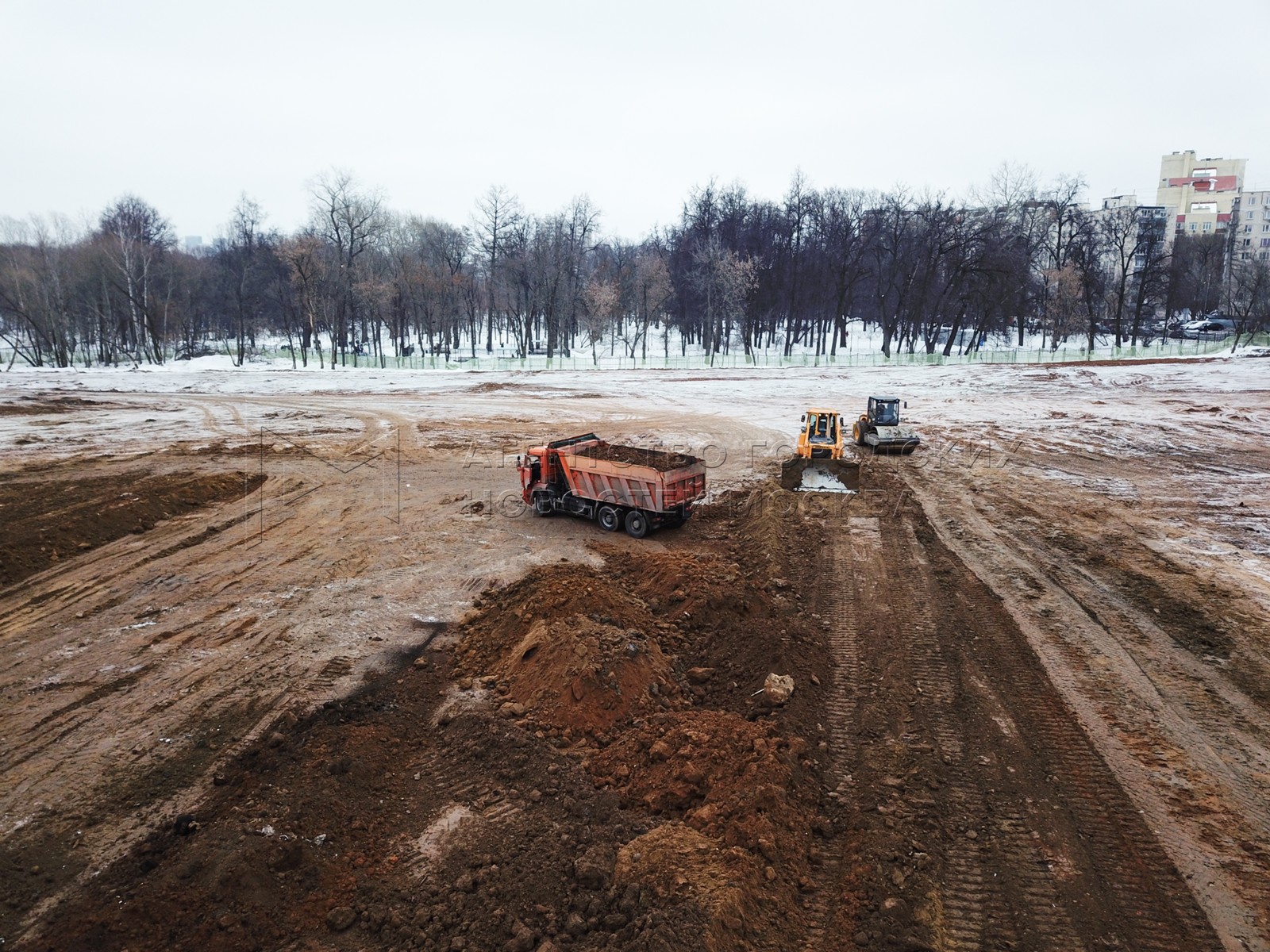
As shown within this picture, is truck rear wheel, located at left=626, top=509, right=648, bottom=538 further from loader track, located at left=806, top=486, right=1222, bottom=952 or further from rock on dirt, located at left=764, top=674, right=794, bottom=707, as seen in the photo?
rock on dirt, located at left=764, top=674, right=794, bottom=707

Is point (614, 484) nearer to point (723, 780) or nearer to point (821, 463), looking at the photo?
point (821, 463)

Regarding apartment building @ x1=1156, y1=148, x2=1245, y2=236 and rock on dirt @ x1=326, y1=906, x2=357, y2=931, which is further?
apartment building @ x1=1156, y1=148, x2=1245, y2=236

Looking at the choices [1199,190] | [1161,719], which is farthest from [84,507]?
[1199,190]

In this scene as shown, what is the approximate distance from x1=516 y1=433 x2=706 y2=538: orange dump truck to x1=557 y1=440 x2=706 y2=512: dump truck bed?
0.02 meters

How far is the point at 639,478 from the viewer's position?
15375 mm

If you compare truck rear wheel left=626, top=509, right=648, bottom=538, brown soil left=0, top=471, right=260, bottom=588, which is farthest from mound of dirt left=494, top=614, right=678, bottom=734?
brown soil left=0, top=471, right=260, bottom=588

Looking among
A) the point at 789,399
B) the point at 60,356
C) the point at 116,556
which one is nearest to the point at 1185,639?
the point at 116,556

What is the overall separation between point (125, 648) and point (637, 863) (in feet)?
29.3

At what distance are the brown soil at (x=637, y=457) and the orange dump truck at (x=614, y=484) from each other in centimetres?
2

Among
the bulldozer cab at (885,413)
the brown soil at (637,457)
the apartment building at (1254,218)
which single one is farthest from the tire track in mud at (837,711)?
the apartment building at (1254,218)

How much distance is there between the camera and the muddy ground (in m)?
5.79

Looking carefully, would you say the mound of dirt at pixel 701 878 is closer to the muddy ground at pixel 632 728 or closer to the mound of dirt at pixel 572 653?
the muddy ground at pixel 632 728

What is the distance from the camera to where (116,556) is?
46.4 feet

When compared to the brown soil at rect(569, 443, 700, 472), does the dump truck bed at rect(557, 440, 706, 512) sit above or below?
below
